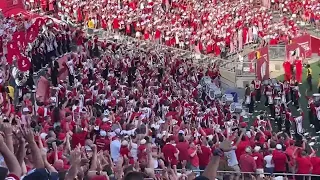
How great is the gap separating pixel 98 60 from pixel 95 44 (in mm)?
1907

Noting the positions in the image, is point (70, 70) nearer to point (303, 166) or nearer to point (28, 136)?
point (303, 166)

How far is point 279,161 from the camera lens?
40.0 ft

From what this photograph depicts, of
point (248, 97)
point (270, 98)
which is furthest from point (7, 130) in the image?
point (248, 97)

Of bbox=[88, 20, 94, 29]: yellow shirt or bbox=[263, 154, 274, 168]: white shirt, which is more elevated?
bbox=[263, 154, 274, 168]: white shirt

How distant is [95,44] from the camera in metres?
25.5

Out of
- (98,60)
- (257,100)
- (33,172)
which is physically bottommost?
(257,100)

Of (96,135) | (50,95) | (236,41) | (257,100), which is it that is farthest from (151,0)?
(96,135)

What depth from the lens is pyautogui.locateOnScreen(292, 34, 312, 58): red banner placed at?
2994cm

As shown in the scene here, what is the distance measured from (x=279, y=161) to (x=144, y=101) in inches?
278

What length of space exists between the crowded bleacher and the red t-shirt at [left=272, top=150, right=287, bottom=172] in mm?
16

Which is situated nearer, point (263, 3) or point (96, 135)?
point (96, 135)

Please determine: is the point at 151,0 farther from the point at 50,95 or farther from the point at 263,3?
the point at 50,95

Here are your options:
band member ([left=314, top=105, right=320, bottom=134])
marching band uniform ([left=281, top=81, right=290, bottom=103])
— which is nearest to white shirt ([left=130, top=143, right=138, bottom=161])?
band member ([left=314, top=105, right=320, bottom=134])

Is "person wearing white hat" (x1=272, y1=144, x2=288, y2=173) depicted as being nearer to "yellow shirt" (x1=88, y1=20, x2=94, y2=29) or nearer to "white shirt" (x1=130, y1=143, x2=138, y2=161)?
"white shirt" (x1=130, y1=143, x2=138, y2=161)
